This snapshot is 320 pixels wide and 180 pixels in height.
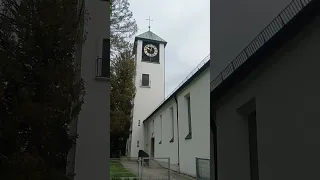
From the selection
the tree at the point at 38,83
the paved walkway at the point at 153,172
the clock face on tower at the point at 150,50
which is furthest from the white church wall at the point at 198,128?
the tree at the point at 38,83

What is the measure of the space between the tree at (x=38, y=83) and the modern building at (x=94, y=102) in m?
0.31

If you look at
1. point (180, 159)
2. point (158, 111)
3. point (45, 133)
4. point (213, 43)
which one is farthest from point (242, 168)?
point (158, 111)

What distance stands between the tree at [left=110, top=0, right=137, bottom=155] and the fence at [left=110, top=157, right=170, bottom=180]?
0.17 metres

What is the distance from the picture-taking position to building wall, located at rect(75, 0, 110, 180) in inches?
93.6

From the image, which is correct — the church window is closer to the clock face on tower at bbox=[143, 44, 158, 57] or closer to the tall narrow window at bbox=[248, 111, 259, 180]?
the tall narrow window at bbox=[248, 111, 259, 180]

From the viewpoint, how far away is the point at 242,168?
2.36 metres

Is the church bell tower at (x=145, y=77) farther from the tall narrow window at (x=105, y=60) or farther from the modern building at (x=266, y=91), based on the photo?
the modern building at (x=266, y=91)

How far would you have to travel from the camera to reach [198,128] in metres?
3.62

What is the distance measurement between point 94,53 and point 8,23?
73 cm

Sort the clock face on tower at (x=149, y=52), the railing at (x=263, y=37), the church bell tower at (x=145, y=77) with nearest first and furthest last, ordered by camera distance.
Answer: the railing at (x=263, y=37), the church bell tower at (x=145, y=77), the clock face on tower at (x=149, y=52)

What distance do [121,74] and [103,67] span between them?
2.90 feet

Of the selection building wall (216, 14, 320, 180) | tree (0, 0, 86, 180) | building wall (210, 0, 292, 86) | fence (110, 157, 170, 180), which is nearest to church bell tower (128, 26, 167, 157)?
fence (110, 157, 170, 180)

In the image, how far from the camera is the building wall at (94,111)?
7.80 ft

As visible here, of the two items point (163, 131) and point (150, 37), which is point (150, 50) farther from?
point (163, 131)
